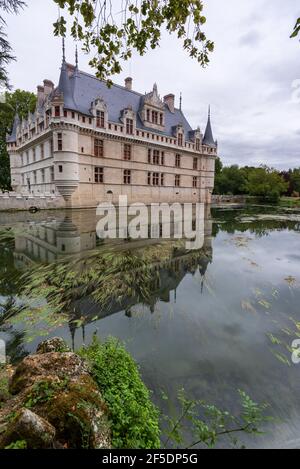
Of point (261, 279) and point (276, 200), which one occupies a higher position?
point (276, 200)

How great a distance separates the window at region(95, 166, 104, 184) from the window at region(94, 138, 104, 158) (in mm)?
1195

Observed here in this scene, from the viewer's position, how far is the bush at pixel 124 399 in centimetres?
201

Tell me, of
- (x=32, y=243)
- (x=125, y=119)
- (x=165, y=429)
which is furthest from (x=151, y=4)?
(x=125, y=119)

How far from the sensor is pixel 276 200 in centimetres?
4484

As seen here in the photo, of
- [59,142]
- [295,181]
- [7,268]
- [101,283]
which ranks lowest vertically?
[101,283]

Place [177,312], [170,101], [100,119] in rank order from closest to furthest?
[177,312] < [100,119] < [170,101]

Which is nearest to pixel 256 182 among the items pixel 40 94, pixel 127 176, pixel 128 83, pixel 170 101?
pixel 170 101

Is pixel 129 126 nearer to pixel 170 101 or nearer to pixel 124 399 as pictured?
pixel 170 101

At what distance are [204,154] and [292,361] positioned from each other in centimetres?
3409

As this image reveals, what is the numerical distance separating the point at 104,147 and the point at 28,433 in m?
24.4

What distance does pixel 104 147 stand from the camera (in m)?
23.7

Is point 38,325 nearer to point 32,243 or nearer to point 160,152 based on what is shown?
point 32,243

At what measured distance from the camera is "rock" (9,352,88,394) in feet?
7.41

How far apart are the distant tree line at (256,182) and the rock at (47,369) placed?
46676mm
